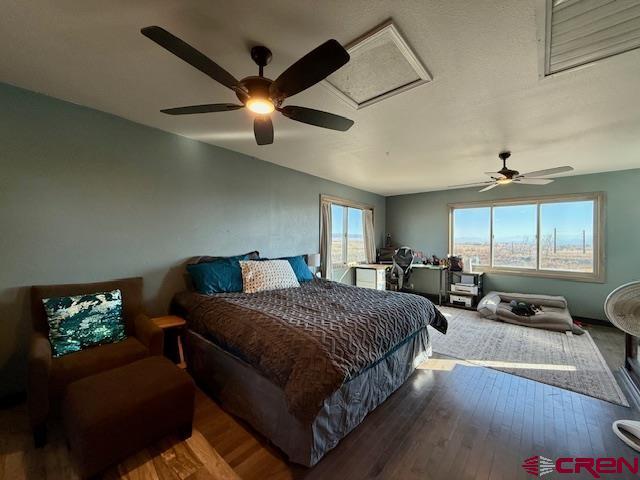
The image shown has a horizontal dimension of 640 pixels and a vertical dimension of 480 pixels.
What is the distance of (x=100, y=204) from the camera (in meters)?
2.34

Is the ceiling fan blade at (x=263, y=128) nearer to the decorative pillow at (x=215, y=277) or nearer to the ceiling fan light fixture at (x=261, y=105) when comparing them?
the ceiling fan light fixture at (x=261, y=105)

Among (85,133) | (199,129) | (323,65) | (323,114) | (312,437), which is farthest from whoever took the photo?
(199,129)

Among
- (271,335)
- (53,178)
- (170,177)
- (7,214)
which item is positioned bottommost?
(271,335)

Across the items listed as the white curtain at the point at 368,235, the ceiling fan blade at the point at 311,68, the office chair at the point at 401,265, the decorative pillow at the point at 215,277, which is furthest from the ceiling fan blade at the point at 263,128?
the white curtain at the point at 368,235

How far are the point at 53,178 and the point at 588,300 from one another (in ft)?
23.7

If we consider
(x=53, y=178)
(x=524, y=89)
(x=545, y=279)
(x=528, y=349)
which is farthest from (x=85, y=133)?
(x=545, y=279)

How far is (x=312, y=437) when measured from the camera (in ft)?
4.74

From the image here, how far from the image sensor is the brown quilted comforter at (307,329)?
1.42 m

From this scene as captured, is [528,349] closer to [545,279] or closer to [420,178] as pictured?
[545,279]

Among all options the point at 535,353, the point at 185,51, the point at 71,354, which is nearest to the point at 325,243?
the point at 535,353

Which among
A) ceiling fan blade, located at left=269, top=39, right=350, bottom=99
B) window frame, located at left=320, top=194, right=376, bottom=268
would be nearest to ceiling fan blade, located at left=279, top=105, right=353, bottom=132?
ceiling fan blade, located at left=269, top=39, right=350, bottom=99

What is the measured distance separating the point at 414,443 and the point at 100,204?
10.6 feet

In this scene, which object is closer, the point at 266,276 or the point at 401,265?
the point at 266,276

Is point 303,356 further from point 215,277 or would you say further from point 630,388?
point 630,388
